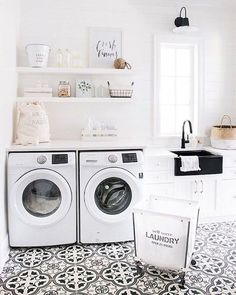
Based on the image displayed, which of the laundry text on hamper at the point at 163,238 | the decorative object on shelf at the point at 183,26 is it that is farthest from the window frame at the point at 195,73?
the laundry text on hamper at the point at 163,238

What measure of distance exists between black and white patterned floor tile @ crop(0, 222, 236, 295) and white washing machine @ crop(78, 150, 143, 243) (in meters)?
0.14

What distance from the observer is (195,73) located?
13.7ft

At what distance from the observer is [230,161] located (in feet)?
12.0

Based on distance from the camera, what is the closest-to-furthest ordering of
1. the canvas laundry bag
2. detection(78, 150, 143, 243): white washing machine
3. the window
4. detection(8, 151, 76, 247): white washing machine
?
1. detection(8, 151, 76, 247): white washing machine
2. detection(78, 150, 143, 243): white washing machine
3. the canvas laundry bag
4. the window

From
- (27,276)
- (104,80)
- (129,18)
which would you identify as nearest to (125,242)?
(27,276)

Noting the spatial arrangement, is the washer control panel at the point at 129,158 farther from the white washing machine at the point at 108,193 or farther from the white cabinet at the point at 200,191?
the white cabinet at the point at 200,191

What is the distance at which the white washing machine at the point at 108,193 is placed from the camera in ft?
10.1

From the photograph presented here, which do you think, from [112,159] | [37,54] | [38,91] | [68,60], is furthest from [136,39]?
[112,159]

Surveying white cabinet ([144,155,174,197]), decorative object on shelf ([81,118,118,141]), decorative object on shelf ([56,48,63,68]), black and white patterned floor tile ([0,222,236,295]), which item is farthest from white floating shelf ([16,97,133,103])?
black and white patterned floor tile ([0,222,236,295])

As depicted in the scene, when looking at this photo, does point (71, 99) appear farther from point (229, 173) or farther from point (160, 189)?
point (229, 173)

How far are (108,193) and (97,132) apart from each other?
2.68 ft

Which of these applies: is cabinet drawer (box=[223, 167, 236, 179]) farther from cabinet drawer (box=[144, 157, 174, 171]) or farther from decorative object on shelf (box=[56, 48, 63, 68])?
decorative object on shelf (box=[56, 48, 63, 68])

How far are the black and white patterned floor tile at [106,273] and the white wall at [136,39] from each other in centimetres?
146

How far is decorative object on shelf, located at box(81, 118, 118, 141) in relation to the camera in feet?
12.0
